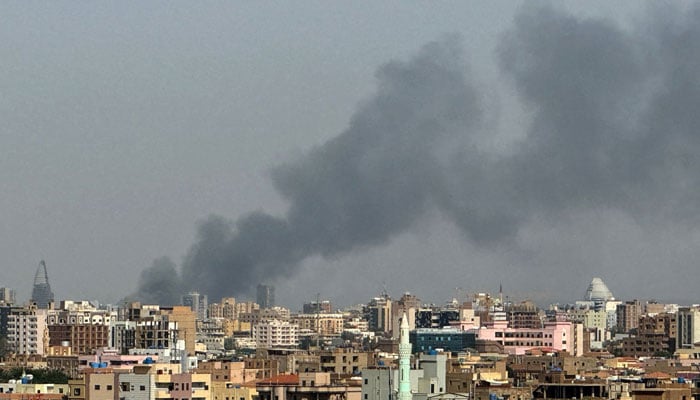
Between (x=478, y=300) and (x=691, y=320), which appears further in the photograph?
(x=478, y=300)

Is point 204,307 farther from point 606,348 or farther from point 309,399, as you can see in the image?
point 309,399

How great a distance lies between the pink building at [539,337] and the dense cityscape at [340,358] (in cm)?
14

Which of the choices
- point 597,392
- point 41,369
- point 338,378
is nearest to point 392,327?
point 41,369

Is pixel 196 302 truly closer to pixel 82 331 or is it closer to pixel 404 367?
pixel 82 331

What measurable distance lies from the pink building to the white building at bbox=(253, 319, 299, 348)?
119 feet

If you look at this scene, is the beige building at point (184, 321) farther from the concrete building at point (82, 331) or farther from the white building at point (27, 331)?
the white building at point (27, 331)

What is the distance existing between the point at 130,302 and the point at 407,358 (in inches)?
3547

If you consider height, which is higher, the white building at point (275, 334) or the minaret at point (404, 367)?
the white building at point (275, 334)

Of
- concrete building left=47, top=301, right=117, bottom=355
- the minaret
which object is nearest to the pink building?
concrete building left=47, top=301, right=117, bottom=355

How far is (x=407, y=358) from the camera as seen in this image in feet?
204

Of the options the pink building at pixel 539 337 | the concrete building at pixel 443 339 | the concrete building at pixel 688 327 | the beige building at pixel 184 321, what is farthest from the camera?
the concrete building at pixel 688 327

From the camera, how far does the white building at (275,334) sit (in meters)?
182

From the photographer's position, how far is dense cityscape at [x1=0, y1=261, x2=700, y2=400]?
218 feet

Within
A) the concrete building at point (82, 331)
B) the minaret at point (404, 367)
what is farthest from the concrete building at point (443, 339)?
the minaret at point (404, 367)
